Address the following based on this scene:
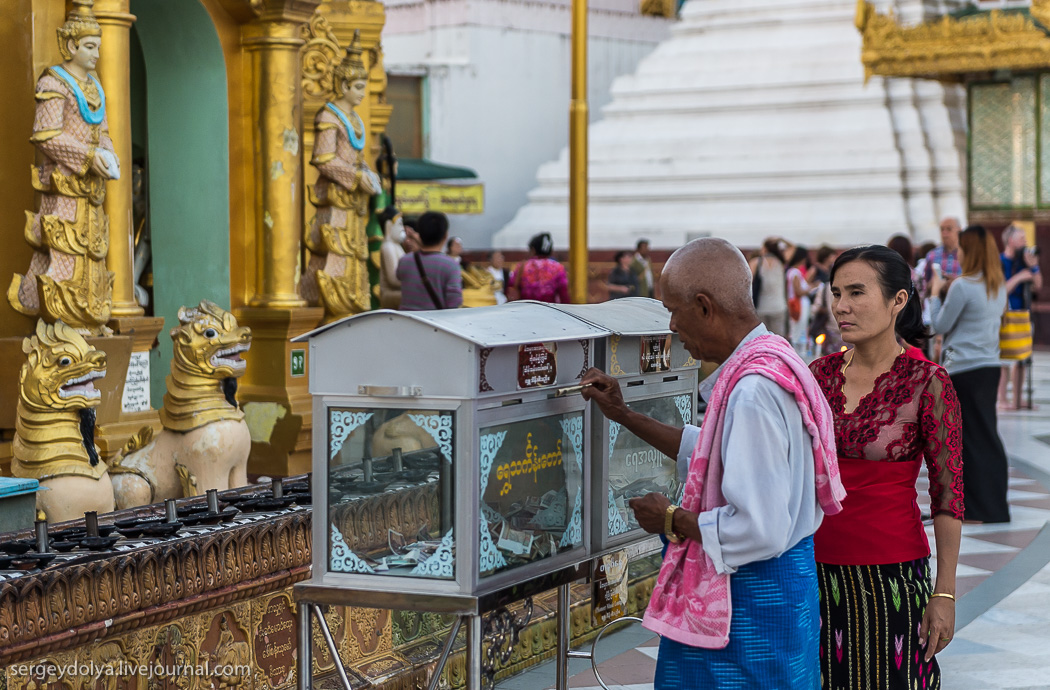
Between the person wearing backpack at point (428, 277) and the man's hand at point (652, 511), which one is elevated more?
the person wearing backpack at point (428, 277)

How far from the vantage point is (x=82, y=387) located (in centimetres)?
526

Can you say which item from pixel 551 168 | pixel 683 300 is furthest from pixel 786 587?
pixel 551 168

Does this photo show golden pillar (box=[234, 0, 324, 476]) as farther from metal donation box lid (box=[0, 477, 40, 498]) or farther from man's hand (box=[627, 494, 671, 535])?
man's hand (box=[627, 494, 671, 535])

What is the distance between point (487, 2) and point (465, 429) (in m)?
21.7

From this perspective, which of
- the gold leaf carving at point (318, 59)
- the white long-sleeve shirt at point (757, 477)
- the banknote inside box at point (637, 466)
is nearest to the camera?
the white long-sleeve shirt at point (757, 477)

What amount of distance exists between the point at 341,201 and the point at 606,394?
449 cm

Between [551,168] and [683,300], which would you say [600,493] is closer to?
[683,300]

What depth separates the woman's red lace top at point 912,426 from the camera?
3.35m

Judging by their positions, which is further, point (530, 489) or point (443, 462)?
point (530, 489)

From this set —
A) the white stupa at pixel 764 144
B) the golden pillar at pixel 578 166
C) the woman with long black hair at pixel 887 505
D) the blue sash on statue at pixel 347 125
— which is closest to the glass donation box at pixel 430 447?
the woman with long black hair at pixel 887 505

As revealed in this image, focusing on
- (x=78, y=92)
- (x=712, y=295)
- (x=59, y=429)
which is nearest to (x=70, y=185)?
(x=78, y=92)

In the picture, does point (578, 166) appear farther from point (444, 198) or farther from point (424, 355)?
point (444, 198)

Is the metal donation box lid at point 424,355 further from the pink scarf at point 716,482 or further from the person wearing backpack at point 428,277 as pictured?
the person wearing backpack at point 428,277

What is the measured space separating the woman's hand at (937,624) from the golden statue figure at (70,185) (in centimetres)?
360
